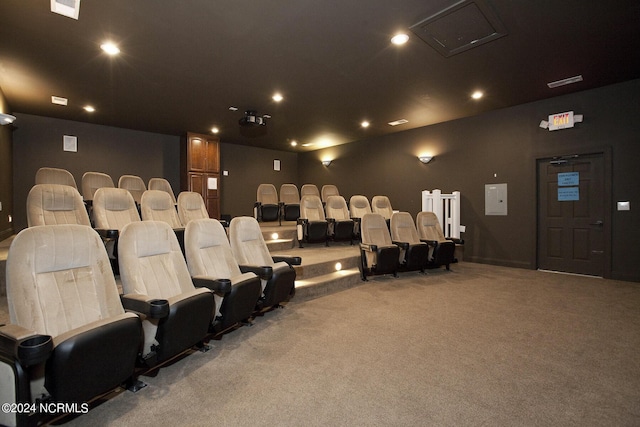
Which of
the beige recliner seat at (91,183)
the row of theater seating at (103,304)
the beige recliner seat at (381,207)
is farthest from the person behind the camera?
the beige recliner seat at (381,207)

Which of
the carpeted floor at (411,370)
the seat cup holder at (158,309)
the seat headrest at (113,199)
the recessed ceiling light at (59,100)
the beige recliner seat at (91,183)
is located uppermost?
the recessed ceiling light at (59,100)

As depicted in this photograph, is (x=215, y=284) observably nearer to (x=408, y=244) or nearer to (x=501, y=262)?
(x=408, y=244)

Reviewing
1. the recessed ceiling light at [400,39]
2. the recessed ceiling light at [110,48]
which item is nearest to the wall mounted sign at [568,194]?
the recessed ceiling light at [400,39]

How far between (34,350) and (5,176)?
19.8 ft

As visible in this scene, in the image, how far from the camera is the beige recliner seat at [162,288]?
2.08 meters

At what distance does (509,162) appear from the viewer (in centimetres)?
604

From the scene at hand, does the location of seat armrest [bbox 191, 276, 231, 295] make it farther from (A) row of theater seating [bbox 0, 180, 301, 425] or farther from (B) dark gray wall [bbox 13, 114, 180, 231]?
(B) dark gray wall [bbox 13, 114, 180, 231]

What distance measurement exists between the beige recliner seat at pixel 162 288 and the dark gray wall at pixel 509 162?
571cm

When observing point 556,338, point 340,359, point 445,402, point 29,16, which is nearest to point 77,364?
point 340,359

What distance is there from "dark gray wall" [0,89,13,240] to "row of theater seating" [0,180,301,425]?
3106mm

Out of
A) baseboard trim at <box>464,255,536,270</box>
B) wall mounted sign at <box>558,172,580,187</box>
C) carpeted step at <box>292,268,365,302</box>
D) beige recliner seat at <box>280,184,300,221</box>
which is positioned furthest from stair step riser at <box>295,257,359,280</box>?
wall mounted sign at <box>558,172,580,187</box>

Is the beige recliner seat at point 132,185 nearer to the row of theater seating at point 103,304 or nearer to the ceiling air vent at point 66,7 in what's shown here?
the row of theater seating at point 103,304

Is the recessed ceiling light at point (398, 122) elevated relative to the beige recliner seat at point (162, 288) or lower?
elevated

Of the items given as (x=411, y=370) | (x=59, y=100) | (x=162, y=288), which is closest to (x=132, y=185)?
(x=59, y=100)
